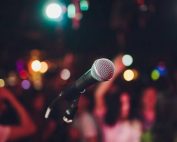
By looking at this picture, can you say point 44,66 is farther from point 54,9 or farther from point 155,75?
point 54,9

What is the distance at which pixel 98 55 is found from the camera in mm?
15914

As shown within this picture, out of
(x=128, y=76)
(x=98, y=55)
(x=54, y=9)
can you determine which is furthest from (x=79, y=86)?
(x=98, y=55)

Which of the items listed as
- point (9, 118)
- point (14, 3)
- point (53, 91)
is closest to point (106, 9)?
point (14, 3)

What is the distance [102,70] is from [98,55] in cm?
1340

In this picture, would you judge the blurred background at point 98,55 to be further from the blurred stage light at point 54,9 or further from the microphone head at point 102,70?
the microphone head at point 102,70

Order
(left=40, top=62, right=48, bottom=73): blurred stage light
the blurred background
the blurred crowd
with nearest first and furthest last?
the blurred crowd < the blurred background < (left=40, top=62, right=48, bottom=73): blurred stage light

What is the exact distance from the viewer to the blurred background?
17.2ft

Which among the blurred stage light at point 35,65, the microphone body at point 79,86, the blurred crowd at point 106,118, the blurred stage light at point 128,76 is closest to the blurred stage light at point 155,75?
the blurred stage light at point 128,76

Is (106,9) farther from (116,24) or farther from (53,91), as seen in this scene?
(53,91)

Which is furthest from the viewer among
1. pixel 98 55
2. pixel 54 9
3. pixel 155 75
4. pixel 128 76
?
pixel 98 55

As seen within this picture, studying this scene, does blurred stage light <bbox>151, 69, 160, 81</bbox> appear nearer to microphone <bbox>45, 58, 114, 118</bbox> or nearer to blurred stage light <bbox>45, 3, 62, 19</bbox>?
blurred stage light <bbox>45, 3, 62, 19</bbox>

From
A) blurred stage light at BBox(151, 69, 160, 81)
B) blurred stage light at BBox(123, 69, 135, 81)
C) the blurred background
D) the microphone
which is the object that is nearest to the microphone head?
the microphone

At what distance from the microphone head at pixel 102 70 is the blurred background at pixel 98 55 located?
0.67m

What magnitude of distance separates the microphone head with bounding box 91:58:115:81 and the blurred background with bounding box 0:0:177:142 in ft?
2.19
